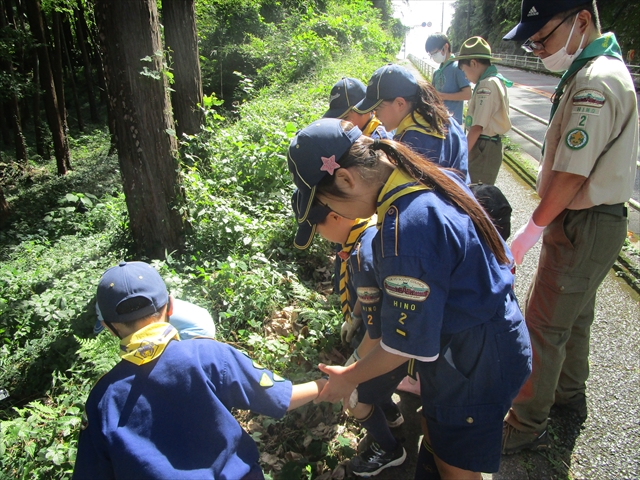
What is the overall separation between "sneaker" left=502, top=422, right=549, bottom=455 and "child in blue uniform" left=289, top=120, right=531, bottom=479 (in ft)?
3.17

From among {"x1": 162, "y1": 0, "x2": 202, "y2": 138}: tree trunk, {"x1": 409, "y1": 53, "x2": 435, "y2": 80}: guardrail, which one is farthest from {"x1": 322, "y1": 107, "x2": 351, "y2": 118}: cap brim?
{"x1": 409, "y1": 53, "x2": 435, "y2": 80}: guardrail

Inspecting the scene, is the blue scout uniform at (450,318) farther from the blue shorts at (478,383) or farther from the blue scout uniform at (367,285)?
the blue scout uniform at (367,285)

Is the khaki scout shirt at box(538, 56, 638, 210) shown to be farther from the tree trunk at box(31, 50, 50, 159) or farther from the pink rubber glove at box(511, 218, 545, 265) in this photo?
the tree trunk at box(31, 50, 50, 159)

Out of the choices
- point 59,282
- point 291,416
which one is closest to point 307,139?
point 291,416

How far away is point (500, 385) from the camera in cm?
160

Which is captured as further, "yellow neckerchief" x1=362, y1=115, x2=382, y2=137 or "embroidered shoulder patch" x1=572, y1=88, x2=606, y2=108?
"yellow neckerchief" x1=362, y1=115, x2=382, y2=137

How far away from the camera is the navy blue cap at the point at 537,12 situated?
2033mm

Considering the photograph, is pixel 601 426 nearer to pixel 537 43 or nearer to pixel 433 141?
pixel 433 141

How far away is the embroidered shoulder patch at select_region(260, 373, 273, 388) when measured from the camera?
67.1 inches

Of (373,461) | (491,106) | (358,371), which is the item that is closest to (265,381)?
(358,371)

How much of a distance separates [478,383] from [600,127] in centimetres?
A: 138

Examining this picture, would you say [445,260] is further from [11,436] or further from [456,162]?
[11,436]

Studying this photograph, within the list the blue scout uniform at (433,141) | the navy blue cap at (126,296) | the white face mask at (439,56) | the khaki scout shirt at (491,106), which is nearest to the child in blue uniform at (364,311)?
the navy blue cap at (126,296)

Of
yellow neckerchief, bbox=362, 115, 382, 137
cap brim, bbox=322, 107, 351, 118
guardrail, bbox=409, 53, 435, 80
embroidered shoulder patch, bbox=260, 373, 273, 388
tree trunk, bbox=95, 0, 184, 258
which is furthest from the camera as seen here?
guardrail, bbox=409, 53, 435, 80
